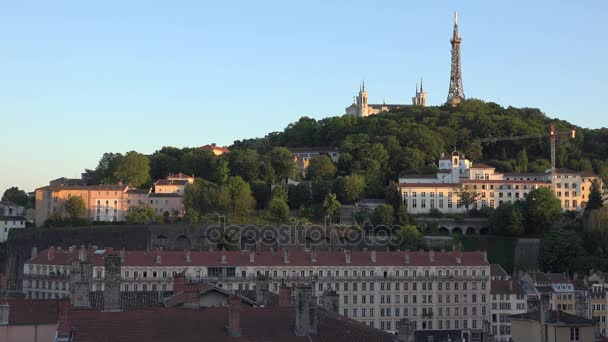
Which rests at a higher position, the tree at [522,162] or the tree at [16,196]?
the tree at [522,162]

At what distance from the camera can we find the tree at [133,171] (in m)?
132

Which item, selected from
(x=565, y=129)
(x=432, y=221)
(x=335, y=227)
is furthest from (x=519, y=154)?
(x=335, y=227)

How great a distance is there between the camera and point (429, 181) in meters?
127

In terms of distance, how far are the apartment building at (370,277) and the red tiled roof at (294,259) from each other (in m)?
0.08

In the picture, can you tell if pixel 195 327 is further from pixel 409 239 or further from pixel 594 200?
pixel 594 200

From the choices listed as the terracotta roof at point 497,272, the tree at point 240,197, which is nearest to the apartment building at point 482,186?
the tree at point 240,197

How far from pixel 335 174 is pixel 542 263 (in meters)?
41.0

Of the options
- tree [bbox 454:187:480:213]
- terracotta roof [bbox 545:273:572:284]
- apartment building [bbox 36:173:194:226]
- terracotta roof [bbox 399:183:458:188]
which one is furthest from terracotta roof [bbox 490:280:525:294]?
apartment building [bbox 36:173:194:226]

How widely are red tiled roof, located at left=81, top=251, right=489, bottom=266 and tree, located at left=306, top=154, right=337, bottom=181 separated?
48990 millimetres

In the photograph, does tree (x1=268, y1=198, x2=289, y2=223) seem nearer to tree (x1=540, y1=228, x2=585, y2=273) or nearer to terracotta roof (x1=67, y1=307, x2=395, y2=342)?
tree (x1=540, y1=228, x2=585, y2=273)

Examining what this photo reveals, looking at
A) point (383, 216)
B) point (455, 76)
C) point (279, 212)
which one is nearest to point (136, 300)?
point (383, 216)

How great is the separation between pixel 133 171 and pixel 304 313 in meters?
105

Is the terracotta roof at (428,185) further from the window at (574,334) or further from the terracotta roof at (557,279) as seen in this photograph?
the window at (574,334)

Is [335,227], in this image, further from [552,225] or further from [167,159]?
[167,159]
